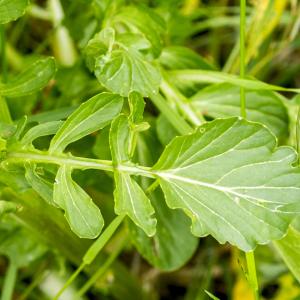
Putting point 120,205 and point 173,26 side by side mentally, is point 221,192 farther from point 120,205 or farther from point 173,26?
point 173,26

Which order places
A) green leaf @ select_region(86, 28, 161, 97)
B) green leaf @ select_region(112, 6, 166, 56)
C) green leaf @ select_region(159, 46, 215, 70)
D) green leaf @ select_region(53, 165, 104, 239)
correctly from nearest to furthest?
green leaf @ select_region(53, 165, 104, 239) < green leaf @ select_region(86, 28, 161, 97) < green leaf @ select_region(112, 6, 166, 56) < green leaf @ select_region(159, 46, 215, 70)

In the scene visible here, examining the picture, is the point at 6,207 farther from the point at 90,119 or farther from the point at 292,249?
the point at 292,249

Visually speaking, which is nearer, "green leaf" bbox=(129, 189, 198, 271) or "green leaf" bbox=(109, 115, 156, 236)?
"green leaf" bbox=(109, 115, 156, 236)

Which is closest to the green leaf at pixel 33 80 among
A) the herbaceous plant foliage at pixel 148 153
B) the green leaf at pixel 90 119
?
the herbaceous plant foliage at pixel 148 153

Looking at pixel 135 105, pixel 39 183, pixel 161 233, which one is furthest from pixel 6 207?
pixel 161 233

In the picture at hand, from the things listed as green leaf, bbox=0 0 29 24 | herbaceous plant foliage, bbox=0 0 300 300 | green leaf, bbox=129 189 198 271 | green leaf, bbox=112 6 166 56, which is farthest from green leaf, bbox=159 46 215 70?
green leaf, bbox=0 0 29 24

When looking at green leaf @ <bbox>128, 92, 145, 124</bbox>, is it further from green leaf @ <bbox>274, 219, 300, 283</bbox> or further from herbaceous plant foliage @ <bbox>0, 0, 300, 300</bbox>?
green leaf @ <bbox>274, 219, 300, 283</bbox>

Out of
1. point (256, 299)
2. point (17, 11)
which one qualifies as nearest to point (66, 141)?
point (17, 11)
